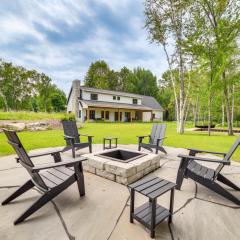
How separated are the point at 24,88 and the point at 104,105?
67.1ft

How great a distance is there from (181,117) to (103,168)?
10.0 meters

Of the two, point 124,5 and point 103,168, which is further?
point 124,5

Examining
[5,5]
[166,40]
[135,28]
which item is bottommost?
[5,5]

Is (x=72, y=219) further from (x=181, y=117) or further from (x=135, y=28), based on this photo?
(x=135, y=28)

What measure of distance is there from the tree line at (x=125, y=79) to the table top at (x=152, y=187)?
3938 cm

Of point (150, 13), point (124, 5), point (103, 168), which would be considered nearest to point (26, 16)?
point (124, 5)

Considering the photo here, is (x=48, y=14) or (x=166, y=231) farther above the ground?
(x=48, y=14)

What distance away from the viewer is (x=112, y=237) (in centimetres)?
182

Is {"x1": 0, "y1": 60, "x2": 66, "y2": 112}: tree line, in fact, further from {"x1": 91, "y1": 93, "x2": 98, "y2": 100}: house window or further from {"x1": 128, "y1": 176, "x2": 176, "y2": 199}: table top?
{"x1": 128, "y1": 176, "x2": 176, "y2": 199}: table top

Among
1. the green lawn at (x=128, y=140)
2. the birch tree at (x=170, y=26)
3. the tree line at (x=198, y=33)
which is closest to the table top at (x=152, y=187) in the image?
the green lawn at (x=128, y=140)

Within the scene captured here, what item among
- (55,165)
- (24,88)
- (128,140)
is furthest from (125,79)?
(55,165)

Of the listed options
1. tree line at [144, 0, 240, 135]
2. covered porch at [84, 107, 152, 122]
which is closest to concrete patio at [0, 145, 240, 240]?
tree line at [144, 0, 240, 135]

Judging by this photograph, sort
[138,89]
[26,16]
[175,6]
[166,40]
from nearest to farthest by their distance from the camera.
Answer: [26,16] < [175,6] < [166,40] < [138,89]

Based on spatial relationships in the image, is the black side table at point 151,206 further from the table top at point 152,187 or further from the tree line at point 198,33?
the tree line at point 198,33
